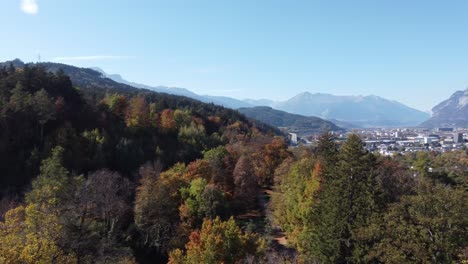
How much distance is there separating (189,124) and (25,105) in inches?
990

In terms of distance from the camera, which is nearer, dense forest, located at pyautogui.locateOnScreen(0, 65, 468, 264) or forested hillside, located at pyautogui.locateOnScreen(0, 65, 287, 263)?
dense forest, located at pyautogui.locateOnScreen(0, 65, 468, 264)

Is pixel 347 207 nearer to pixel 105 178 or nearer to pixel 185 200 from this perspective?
pixel 185 200

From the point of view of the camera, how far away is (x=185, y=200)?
28828mm

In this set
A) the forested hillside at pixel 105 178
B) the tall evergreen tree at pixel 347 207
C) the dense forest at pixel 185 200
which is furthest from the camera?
the tall evergreen tree at pixel 347 207

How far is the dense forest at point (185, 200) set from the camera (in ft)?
59.0

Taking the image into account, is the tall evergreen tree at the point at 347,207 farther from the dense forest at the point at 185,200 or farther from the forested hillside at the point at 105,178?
the forested hillside at the point at 105,178

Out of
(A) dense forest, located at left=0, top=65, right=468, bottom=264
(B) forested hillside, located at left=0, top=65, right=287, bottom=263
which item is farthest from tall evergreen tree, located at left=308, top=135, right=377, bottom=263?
(B) forested hillside, located at left=0, top=65, right=287, bottom=263

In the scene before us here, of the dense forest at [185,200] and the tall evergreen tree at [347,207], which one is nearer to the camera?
the dense forest at [185,200]

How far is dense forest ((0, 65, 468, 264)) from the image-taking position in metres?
18.0

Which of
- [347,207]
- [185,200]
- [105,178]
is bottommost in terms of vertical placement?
[185,200]

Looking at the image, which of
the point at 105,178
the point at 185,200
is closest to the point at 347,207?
the point at 185,200

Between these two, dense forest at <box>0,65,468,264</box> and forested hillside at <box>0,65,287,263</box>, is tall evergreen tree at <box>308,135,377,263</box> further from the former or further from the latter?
forested hillside at <box>0,65,287,263</box>

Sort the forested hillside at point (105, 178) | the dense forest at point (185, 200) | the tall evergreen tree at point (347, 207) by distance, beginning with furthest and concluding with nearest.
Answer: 1. the tall evergreen tree at point (347, 207)
2. the forested hillside at point (105, 178)
3. the dense forest at point (185, 200)

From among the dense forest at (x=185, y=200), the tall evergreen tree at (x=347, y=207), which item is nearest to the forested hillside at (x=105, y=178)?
the dense forest at (x=185, y=200)
